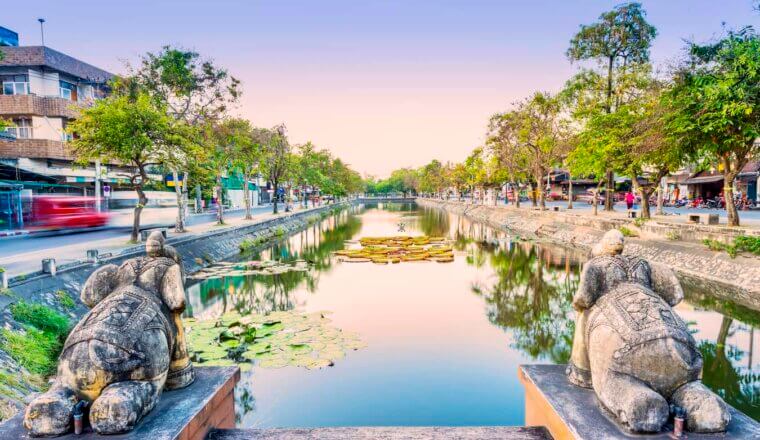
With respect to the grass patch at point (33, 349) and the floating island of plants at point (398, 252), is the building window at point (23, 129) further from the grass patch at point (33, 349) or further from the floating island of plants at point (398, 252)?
the grass patch at point (33, 349)

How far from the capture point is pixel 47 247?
14133mm

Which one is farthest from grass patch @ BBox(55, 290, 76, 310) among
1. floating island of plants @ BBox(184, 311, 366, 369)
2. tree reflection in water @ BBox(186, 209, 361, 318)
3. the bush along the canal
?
the bush along the canal

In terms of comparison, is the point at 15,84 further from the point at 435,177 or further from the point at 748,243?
the point at 435,177

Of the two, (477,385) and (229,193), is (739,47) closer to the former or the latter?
(477,385)

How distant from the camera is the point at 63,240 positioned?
16.4 metres

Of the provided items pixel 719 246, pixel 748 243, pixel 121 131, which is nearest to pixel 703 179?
pixel 719 246

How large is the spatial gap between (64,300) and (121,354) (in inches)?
299

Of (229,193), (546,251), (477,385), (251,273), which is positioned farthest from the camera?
(229,193)

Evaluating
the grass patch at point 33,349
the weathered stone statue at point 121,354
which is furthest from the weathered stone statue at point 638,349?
the grass patch at point 33,349

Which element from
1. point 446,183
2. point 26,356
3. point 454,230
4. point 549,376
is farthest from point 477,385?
point 446,183

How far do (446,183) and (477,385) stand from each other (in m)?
71.4

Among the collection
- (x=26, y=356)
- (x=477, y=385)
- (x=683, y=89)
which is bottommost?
(x=477, y=385)

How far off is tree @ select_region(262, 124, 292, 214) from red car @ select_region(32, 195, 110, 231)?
1533 centimetres

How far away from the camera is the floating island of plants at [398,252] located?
19.3m
